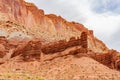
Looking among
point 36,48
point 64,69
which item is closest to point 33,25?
point 36,48

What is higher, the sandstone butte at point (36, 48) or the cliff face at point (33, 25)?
the cliff face at point (33, 25)

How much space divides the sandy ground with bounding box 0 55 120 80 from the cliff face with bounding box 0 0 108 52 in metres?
23.0

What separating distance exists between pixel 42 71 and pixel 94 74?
9.96 meters

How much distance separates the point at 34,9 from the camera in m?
145

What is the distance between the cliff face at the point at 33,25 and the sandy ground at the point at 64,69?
2302cm

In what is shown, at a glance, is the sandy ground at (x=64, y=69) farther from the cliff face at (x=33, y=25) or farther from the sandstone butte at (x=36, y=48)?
the cliff face at (x=33, y=25)

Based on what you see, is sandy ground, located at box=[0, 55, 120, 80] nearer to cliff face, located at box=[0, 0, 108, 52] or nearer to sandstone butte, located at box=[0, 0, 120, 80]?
sandstone butte, located at box=[0, 0, 120, 80]

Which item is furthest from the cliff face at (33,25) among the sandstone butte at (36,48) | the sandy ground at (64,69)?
the sandy ground at (64,69)

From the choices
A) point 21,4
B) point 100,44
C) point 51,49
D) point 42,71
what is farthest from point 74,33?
point 42,71

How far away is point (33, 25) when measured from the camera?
13588 centimetres

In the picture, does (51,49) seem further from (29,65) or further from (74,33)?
(74,33)

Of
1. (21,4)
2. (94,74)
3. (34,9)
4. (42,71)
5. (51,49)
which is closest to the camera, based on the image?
(94,74)

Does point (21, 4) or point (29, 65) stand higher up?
point (21, 4)

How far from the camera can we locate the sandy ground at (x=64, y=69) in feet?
227
